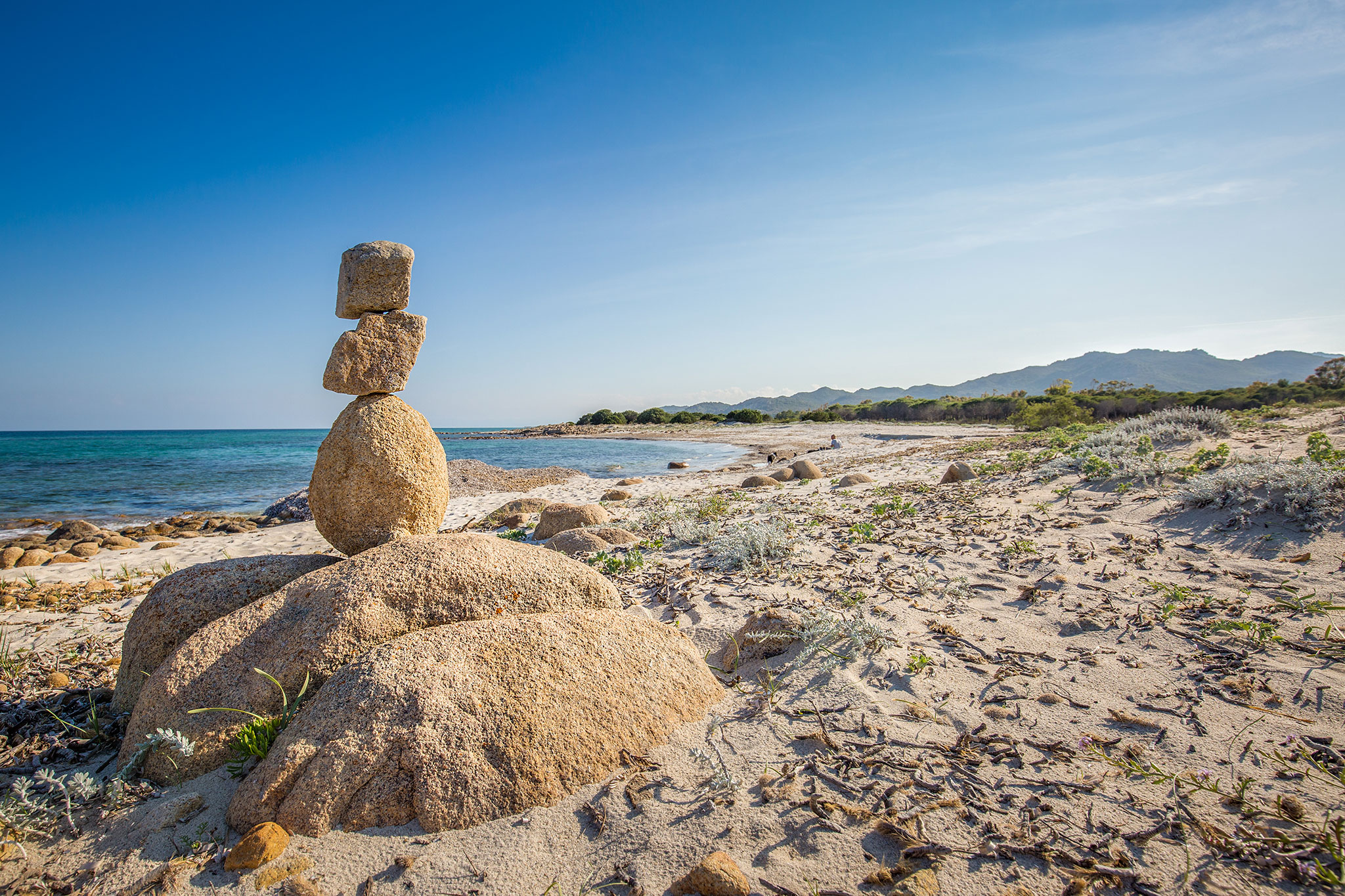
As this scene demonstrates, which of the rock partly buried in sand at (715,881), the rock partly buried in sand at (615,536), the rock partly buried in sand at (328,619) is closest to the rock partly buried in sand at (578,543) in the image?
the rock partly buried in sand at (615,536)

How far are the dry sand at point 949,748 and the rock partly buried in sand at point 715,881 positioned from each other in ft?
0.31

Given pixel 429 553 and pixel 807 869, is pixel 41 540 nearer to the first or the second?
pixel 429 553

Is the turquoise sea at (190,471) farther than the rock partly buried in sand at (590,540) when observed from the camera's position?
Yes

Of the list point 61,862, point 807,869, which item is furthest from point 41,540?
point 807,869

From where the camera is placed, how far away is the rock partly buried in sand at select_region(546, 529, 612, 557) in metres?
8.07

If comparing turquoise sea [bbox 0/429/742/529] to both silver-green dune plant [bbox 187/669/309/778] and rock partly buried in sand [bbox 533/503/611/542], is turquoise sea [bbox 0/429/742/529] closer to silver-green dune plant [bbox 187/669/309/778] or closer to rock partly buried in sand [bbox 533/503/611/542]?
rock partly buried in sand [bbox 533/503/611/542]

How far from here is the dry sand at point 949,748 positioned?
252 cm

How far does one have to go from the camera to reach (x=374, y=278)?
4.88 m

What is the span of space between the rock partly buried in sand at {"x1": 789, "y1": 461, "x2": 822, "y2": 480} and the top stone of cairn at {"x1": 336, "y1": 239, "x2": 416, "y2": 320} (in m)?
11.9

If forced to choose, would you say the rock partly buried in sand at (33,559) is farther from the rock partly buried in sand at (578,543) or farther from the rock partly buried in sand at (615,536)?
the rock partly buried in sand at (615,536)

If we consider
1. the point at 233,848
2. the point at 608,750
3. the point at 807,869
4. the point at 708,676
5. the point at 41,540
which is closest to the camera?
the point at 807,869

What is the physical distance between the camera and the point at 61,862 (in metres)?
2.63

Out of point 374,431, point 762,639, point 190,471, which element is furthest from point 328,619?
point 190,471

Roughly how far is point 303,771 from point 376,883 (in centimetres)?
79
